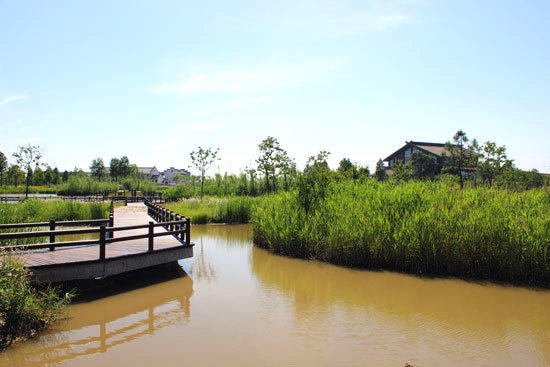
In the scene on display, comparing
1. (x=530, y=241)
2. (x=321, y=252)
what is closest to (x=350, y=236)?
(x=321, y=252)

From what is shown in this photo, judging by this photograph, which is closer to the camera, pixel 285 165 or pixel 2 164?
pixel 285 165

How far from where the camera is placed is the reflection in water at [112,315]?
17.2 feet

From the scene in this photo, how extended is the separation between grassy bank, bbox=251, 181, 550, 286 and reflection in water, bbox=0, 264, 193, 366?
4634mm

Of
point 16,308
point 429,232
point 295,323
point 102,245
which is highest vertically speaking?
point 429,232

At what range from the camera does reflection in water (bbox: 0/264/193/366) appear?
5.24 metres

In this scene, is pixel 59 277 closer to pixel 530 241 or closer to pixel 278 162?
pixel 530 241

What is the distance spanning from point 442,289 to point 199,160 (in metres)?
29.0

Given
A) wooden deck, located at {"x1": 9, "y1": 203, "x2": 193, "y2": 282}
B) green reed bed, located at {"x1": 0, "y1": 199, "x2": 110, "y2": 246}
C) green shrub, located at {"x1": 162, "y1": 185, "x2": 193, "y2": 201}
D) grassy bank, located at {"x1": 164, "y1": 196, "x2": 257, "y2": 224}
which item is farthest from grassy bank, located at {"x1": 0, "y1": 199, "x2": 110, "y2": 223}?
green shrub, located at {"x1": 162, "y1": 185, "x2": 193, "y2": 201}

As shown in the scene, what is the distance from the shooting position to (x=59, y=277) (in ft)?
23.4

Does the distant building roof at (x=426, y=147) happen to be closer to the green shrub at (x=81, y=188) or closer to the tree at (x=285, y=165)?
the tree at (x=285, y=165)

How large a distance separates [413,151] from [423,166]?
8.00 metres

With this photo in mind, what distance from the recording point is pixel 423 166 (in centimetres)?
4088

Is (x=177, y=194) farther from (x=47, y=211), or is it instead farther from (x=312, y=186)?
(x=312, y=186)

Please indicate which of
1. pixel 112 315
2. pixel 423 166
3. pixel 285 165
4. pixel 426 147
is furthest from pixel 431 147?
pixel 112 315
